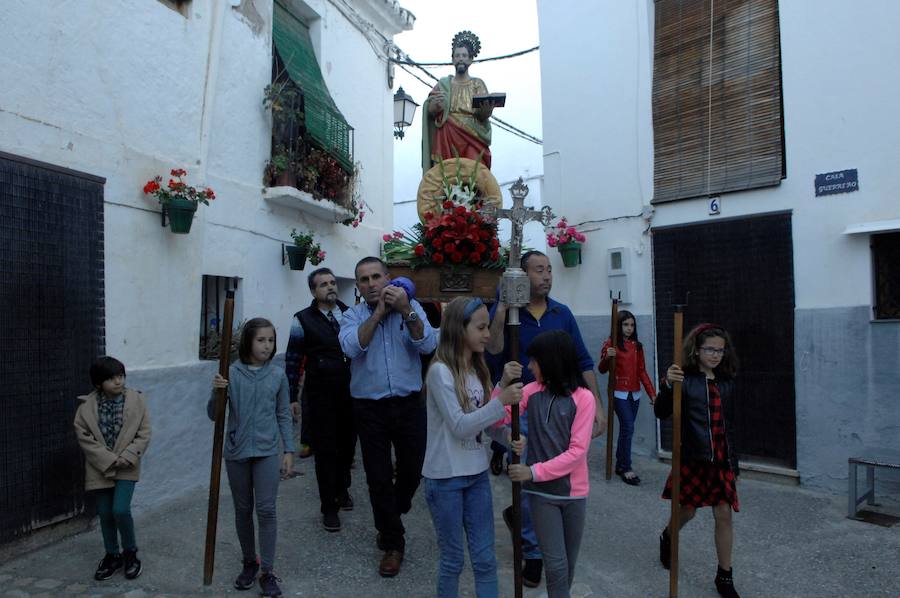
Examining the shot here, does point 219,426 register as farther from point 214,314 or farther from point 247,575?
point 214,314

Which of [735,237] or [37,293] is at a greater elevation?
[735,237]

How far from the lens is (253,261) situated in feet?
22.8

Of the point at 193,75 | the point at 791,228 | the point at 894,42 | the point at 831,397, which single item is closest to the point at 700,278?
the point at 791,228

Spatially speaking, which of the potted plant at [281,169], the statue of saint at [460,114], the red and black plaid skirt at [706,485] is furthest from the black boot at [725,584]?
the potted plant at [281,169]

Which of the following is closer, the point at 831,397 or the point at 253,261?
the point at 831,397

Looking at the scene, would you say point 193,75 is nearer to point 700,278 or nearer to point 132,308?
point 132,308

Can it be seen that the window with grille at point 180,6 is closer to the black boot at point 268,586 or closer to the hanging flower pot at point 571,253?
the hanging flower pot at point 571,253

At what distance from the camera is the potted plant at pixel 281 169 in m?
7.29

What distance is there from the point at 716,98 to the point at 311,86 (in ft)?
15.2

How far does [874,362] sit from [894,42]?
2.59 m

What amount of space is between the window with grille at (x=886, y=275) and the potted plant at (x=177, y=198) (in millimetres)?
5617

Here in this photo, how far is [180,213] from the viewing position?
5395 mm

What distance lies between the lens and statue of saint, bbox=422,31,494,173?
21.6ft

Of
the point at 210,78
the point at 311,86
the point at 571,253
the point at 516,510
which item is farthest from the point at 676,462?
the point at 311,86
